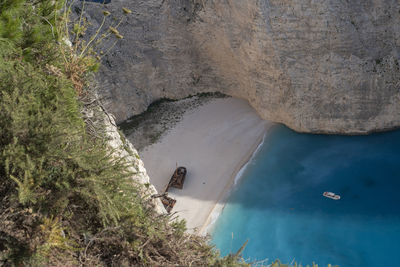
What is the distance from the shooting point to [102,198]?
212 inches

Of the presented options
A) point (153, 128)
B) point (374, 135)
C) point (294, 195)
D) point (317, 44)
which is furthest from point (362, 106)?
A: point (153, 128)

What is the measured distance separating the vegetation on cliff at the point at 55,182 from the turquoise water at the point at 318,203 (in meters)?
9.27

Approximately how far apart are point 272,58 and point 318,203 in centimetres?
780

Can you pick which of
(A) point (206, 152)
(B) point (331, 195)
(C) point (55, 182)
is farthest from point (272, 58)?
(C) point (55, 182)

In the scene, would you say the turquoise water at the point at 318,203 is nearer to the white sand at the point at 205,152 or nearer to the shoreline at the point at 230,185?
the shoreline at the point at 230,185

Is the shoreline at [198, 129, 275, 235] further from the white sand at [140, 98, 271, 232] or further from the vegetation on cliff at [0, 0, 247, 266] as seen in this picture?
the vegetation on cliff at [0, 0, 247, 266]

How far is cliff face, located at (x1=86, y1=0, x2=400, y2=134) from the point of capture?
17.0 m

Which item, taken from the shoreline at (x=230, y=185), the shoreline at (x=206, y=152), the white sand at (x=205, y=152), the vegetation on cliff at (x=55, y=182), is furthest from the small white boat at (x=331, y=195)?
the vegetation on cliff at (x=55, y=182)

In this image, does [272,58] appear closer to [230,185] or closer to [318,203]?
[230,185]

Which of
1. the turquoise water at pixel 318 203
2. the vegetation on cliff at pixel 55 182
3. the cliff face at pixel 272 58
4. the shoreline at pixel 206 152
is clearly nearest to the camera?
the vegetation on cliff at pixel 55 182

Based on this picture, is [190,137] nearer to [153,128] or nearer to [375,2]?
[153,128]

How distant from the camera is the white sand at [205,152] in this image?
17.4 metres

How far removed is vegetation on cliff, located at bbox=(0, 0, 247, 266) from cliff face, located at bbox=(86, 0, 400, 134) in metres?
13.0

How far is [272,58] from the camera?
18297 millimetres
